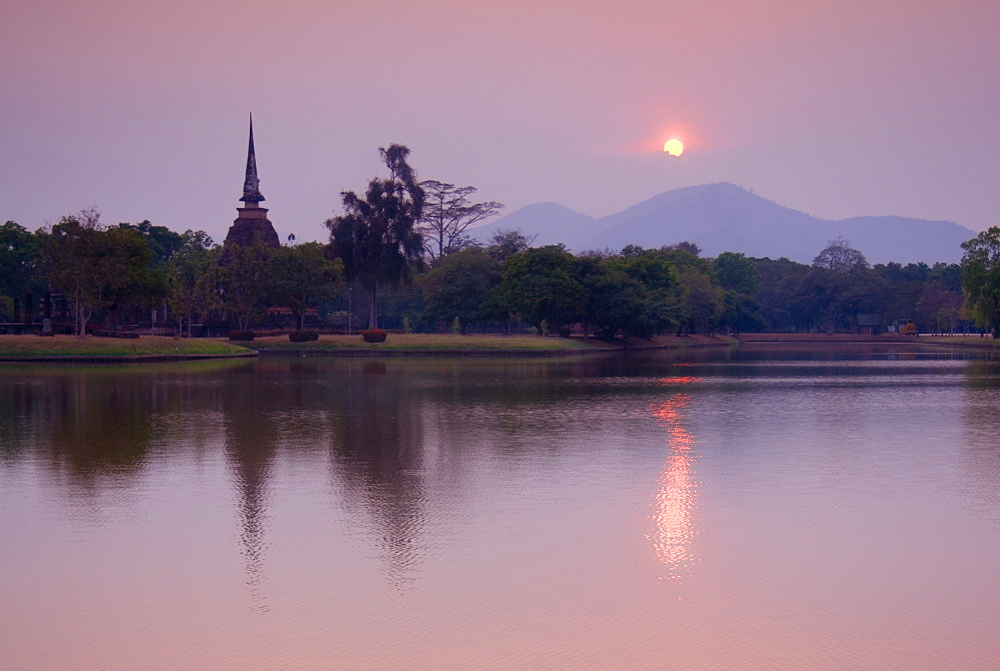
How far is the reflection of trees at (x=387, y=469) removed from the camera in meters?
11.2

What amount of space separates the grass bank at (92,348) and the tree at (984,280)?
252 feet

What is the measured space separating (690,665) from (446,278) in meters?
94.9

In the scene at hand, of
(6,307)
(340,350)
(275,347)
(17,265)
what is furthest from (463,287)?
(17,265)

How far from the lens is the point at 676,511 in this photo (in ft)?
42.2

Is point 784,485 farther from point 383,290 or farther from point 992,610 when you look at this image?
point 383,290

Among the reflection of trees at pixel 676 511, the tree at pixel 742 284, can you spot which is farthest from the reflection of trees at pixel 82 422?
the tree at pixel 742 284

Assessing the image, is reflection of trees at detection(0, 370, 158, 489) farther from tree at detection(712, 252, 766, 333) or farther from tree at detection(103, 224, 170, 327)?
tree at detection(712, 252, 766, 333)

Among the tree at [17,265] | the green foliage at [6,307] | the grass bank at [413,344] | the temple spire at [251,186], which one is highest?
the temple spire at [251,186]

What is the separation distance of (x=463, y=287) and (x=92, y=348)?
1810 inches

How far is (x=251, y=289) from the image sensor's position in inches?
3435

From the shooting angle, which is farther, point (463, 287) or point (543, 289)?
point (463, 287)

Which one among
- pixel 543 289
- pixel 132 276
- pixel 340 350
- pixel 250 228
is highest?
pixel 250 228

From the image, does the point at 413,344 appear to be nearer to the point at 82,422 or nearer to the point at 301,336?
the point at 301,336

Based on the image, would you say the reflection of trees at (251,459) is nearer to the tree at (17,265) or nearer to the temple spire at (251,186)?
the temple spire at (251,186)
